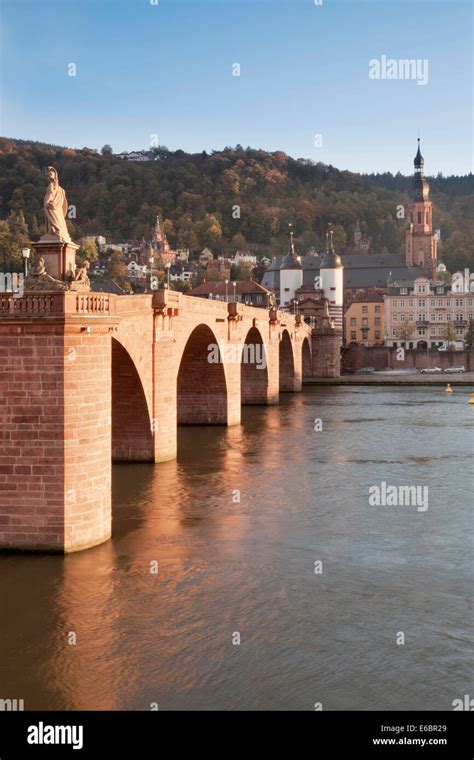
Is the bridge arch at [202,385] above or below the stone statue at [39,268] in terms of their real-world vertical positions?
below

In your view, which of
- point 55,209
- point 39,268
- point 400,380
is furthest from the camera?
point 400,380

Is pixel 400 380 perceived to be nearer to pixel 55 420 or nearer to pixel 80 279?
pixel 80 279

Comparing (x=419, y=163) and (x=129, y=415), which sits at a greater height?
(x=419, y=163)

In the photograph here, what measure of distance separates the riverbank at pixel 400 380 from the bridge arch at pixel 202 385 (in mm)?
43279

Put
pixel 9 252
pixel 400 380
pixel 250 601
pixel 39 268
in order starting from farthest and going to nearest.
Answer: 1. pixel 9 252
2. pixel 400 380
3. pixel 39 268
4. pixel 250 601

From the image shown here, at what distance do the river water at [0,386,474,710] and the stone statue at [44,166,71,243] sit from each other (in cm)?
779

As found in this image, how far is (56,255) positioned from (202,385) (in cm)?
2574

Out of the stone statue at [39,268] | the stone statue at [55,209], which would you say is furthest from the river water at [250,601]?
the stone statue at [55,209]

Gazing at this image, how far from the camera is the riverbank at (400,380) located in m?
88.2

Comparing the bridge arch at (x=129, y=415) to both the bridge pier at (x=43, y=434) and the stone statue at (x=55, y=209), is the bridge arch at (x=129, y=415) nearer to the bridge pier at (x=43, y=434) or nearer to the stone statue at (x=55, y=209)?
the stone statue at (x=55, y=209)

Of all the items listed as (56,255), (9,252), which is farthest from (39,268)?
(9,252)

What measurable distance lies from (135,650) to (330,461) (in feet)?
72.8

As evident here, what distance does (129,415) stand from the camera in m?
32.3

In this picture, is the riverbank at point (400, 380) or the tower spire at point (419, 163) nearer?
the riverbank at point (400, 380)
